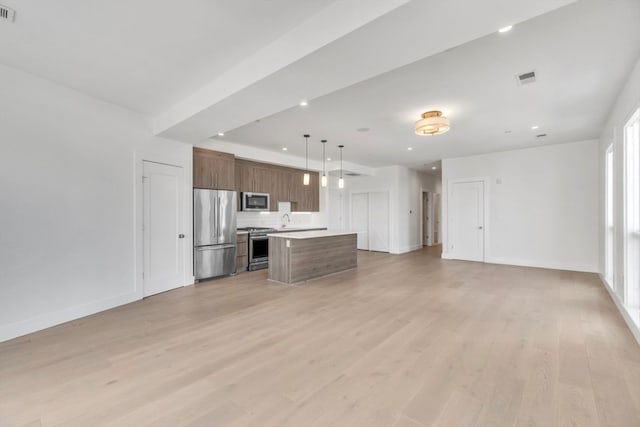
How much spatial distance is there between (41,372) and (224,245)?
328cm

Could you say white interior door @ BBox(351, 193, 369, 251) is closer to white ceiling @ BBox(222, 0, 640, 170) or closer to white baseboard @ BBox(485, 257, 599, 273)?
white ceiling @ BBox(222, 0, 640, 170)

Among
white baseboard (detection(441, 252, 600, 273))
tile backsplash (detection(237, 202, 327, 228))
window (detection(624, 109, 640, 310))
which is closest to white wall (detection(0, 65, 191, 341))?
tile backsplash (detection(237, 202, 327, 228))

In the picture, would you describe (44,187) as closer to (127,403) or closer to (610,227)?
(127,403)

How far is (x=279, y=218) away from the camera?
7.75m

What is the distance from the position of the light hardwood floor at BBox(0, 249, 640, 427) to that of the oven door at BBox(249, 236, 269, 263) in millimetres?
2100

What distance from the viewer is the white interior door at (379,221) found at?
891 cm

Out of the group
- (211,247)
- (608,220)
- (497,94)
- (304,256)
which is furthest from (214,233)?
(608,220)

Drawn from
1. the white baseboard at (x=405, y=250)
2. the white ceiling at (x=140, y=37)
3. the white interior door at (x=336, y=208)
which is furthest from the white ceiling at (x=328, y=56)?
the white interior door at (x=336, y=208)

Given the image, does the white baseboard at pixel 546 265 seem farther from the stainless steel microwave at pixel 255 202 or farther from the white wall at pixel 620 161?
the stainless steel microwave at pixel 255 202

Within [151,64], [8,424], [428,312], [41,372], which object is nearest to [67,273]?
[41,372]

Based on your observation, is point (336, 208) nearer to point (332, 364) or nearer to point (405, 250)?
point (405, 250)

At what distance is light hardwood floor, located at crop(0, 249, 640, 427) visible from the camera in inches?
68.7

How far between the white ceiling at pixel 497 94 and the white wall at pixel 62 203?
212 cm

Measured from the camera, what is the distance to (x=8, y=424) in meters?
1.67
